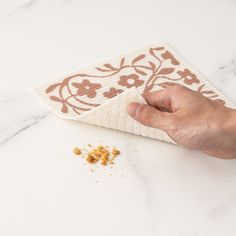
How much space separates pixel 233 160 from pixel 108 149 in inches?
9.6

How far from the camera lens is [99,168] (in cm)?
Answer: 98

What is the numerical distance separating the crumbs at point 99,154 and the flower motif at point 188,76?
0.87 feet

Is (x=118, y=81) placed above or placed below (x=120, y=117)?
above

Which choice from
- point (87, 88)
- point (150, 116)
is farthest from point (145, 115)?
point (87, 88)

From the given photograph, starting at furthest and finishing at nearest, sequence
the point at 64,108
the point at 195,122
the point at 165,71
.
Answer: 1. the point at 165,71
2. the point at 64,108
3. the point at 195,122

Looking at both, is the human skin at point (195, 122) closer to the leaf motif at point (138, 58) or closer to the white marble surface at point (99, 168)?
the white marble surface at point (99, 168)

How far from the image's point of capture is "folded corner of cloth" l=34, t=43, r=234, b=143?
102 cm

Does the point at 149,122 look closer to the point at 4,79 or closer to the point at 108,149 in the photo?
the point at 108,149

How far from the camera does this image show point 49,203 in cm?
92

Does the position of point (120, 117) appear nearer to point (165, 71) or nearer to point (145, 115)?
point (145, 115)

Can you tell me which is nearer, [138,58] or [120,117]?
[120,117]

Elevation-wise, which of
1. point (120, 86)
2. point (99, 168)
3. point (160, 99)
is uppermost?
point (120, 86)

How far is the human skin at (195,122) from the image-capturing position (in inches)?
37.0

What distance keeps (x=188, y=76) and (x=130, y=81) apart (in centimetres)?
13
